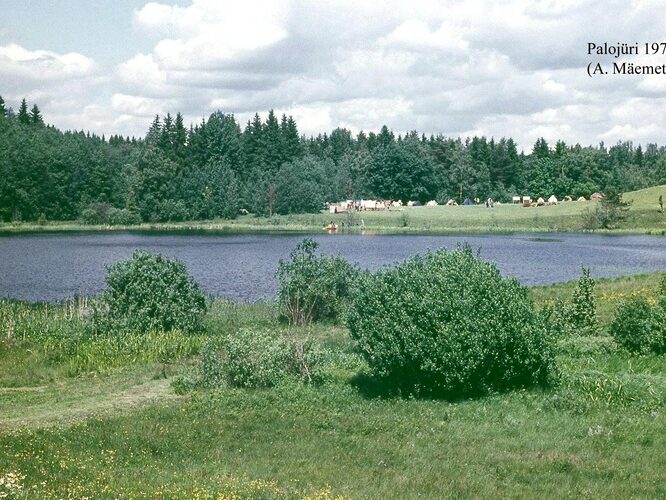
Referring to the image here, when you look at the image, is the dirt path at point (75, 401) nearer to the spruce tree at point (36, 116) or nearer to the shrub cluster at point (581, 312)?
the shrub cluster at point (581, 312)

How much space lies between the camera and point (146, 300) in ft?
102

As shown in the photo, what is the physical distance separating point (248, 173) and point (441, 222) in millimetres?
42964

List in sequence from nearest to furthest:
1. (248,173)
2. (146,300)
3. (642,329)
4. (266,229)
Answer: (642,329) → (146,300) → (266,229) → (248,173)

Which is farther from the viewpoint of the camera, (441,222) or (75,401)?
(441,222)

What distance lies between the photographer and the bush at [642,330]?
23.4 m

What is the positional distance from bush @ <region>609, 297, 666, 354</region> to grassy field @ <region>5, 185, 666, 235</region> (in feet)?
319

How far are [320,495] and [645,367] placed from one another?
13635 millimetres

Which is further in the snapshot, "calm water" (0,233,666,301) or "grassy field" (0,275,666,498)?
"calm water" (0,233,666,301)

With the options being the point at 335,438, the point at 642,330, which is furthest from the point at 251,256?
the point at 335,438

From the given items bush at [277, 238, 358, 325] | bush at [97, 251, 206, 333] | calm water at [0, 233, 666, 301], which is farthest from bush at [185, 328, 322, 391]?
calm water at [0, 233, 666, 301]

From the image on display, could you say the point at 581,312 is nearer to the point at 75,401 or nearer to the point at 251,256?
the point at 75,401

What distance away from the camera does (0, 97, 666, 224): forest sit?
133m

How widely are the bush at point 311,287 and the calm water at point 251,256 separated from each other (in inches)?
400

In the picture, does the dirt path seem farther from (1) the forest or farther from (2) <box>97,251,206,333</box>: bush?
(1) the forest
